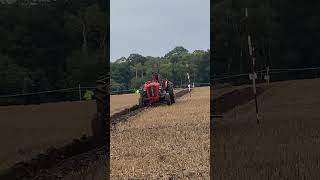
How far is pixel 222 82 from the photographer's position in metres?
32.4

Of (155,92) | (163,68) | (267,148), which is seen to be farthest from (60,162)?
(163,68)

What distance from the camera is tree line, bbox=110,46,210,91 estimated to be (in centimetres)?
4250

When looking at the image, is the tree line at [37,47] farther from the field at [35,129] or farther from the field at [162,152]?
the field at [162,152]

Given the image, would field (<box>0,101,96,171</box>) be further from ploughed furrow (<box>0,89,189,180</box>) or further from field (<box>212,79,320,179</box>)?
field (<box>212,79,320,179</box>)

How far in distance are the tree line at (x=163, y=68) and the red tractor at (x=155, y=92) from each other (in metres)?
14.8

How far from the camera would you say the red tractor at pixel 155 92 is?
19609 millimetres

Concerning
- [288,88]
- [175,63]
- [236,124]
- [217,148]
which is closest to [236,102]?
[288,88]

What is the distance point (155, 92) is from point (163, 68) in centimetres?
3457

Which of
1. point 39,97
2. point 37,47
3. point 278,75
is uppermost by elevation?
point 37,47

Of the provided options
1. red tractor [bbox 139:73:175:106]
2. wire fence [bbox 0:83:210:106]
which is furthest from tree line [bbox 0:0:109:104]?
red tractor [bbox 139:73:175:106]

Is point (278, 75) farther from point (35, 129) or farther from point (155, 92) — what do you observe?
point (35, 129)

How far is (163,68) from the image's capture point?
5462cm

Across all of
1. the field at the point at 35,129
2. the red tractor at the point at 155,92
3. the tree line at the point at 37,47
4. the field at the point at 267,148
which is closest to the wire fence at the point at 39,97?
the tree line at the point at 37,47

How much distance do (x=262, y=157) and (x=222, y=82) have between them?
81.3 ft
